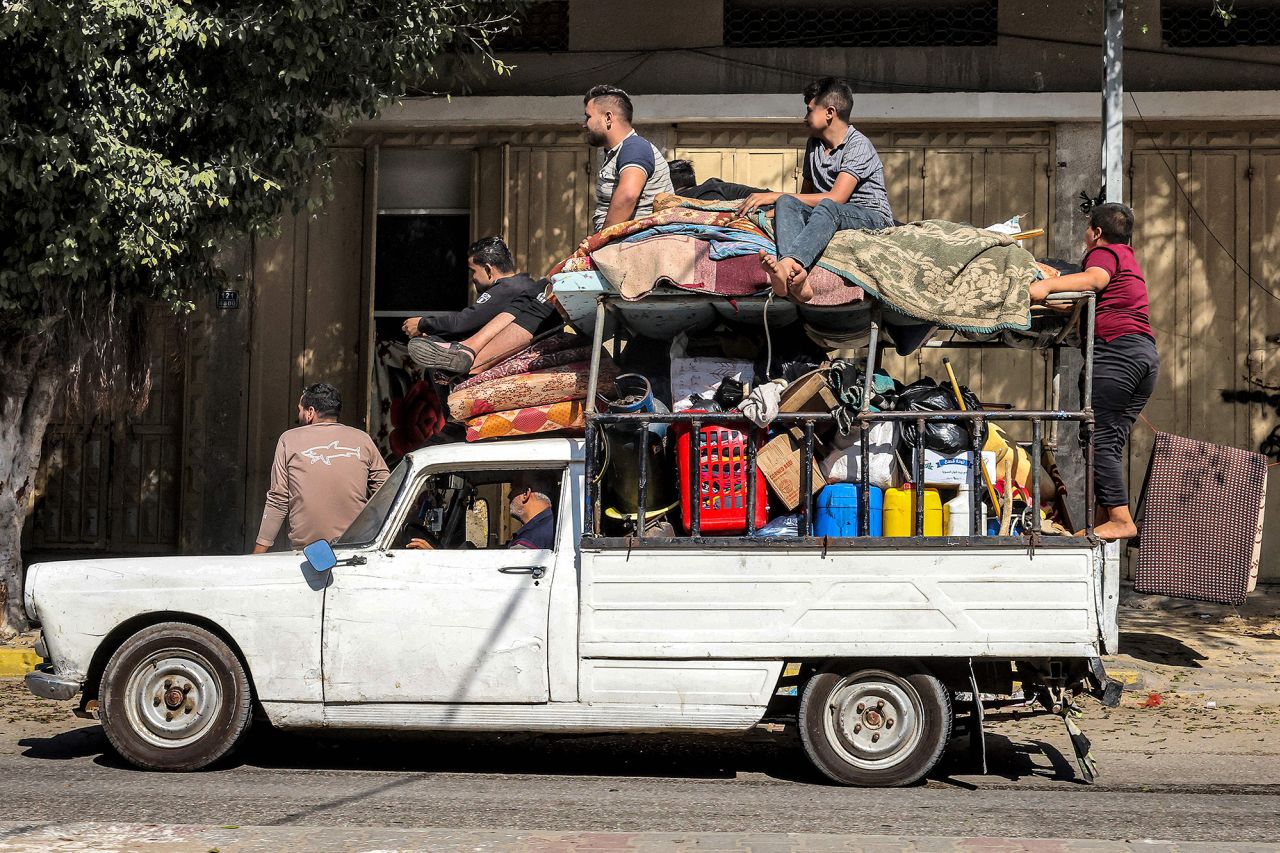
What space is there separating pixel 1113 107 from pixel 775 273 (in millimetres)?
4742

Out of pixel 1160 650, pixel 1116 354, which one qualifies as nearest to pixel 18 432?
pixel 1116 354

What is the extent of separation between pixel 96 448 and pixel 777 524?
9095 mm

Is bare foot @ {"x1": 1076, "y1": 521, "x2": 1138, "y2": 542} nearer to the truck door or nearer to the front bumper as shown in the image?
the truck door

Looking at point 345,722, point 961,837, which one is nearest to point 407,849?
point 345,722

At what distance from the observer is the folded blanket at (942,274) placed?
6684mm

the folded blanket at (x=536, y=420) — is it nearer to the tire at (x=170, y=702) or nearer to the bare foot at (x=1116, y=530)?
the tire at (x=170, y=702)

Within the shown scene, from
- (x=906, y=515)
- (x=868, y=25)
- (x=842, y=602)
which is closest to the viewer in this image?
(x=842, y=602)

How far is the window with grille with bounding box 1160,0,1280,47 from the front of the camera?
12758 millimetres

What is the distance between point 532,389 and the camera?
721cm

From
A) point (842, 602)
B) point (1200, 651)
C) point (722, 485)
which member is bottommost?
point (1200, 651)

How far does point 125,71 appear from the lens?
911 centimetres

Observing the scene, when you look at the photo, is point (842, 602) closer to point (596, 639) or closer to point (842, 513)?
point (842, 513)

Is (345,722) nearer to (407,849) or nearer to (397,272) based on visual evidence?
(407,849)

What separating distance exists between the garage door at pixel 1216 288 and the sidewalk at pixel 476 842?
789cm
